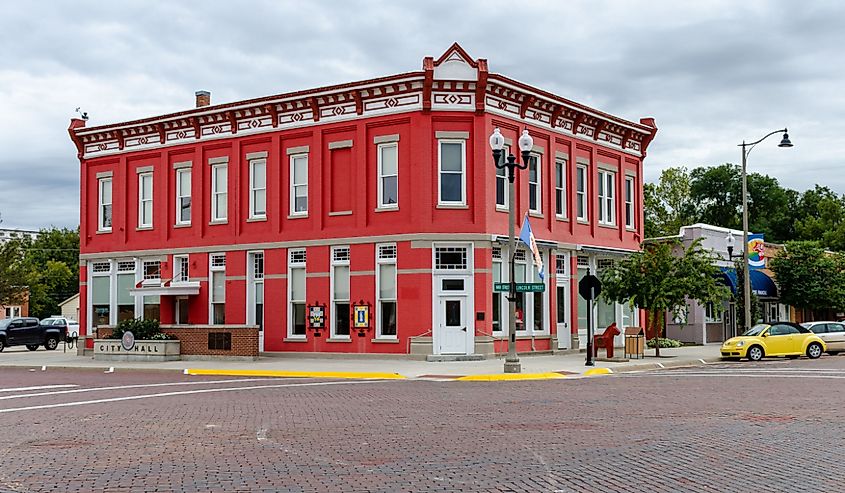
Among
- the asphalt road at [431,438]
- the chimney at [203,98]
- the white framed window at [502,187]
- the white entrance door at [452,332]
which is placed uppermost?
the chimney at [203,98]

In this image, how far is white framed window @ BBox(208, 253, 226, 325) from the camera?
35750mm

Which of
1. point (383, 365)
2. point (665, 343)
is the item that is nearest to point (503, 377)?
point (383, 365)

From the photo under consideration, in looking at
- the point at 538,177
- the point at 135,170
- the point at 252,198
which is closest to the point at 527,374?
the point at 538,177

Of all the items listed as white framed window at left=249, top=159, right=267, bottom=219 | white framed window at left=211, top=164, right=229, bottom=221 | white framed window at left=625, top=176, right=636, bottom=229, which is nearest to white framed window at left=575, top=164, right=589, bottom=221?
white framed window at left=625, top=176, right=636, bottom=229

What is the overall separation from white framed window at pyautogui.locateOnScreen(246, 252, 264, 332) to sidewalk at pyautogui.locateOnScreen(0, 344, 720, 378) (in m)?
1.89

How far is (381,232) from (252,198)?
251 inches

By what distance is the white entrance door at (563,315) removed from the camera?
113 feet

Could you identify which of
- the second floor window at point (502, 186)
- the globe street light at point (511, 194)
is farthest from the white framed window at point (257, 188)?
the globe street light at point (511, 194)

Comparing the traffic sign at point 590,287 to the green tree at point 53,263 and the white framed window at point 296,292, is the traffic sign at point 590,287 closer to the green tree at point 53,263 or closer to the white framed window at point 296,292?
the white framed window at point 296,292

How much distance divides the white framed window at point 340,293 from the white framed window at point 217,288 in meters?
5.46

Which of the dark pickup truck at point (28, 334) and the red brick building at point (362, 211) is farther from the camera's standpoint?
the dark pickup truck at point (28, 334)

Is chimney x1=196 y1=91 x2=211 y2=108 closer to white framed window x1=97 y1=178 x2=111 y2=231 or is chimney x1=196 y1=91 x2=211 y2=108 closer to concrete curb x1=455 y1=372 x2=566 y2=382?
white framed window x1=97 y1=178 x2=111 y2=231

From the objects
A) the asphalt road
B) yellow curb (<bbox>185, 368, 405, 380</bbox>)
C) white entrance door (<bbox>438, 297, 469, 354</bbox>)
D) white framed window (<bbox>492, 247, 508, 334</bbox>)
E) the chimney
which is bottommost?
yellow curb (<bbox>185, 368, 405, 380</bbox>)

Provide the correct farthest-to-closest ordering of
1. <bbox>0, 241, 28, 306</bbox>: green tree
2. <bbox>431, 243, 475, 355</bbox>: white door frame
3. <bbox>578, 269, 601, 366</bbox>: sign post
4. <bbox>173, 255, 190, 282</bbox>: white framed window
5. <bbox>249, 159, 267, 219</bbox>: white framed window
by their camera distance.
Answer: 1. <bbox>0, 241, 28, 306</bbox>: green tree
2. <bbox>173, 255, 190, 282</bbox>: white framed window
3. <bbox>249, 159, 267, 219</bbox>: white framed window
4. <bbox>431, 243, 475, 355</bbox>: white door frame
5. <bbox>578, 269, 601, 366</bbox>: sign post
